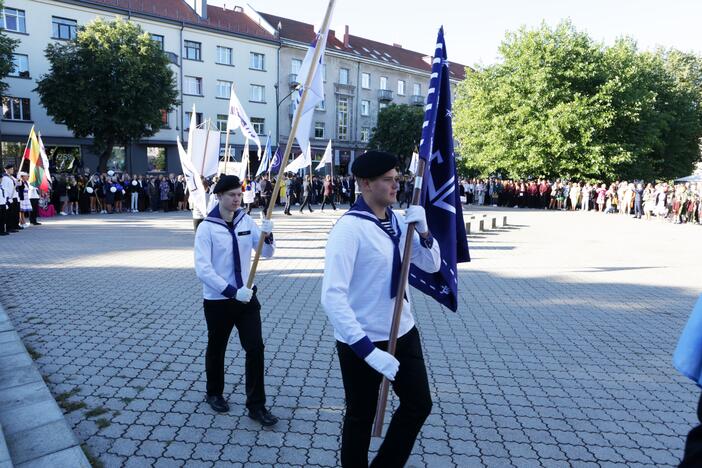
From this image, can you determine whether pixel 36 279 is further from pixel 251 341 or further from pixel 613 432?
pixel 613 432

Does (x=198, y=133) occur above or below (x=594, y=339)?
above

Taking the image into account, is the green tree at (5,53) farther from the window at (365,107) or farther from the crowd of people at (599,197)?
the window at (365,107)

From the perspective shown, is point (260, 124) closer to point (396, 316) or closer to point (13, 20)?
point (13, 20)

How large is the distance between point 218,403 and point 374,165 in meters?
2.60

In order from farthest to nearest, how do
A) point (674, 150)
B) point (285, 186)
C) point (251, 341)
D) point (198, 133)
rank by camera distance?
point (674, 150) → point (285, 186) → point (198, 133) → point (251, 341)

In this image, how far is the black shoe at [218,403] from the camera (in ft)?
14.5

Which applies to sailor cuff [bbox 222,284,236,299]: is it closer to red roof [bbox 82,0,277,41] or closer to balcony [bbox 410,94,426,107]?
red roof [bbox 82,0,277,41]

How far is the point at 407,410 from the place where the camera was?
9.73ft

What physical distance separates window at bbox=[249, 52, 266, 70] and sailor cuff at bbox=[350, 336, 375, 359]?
1940 inches

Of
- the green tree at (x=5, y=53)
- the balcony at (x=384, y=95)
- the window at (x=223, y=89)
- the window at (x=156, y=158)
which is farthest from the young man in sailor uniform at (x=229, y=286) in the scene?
the balcony at (x=384, y=95)

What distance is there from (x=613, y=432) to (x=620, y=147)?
37.5 meters

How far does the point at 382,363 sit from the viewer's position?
270cm

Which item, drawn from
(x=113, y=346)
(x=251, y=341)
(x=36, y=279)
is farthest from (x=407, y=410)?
(x=36, y=279)

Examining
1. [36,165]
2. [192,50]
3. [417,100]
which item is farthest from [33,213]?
[417,100]
